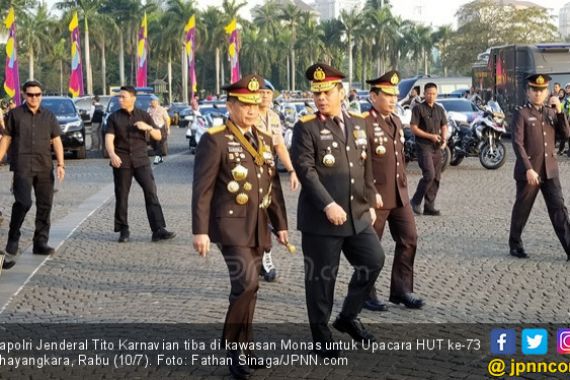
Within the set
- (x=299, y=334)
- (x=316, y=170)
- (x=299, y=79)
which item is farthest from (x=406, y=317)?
(x=299, y=79)

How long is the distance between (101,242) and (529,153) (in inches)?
186

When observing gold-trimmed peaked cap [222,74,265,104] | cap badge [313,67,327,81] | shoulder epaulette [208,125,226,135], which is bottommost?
shoulder epaulette [208,125,226,135]

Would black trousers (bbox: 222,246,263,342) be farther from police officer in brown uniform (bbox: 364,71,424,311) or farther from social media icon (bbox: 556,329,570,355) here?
social media icon (bbox: 556,329,570,355)

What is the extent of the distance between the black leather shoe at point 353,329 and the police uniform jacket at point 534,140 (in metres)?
3.62

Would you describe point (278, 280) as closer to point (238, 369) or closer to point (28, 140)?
point (238, 369)

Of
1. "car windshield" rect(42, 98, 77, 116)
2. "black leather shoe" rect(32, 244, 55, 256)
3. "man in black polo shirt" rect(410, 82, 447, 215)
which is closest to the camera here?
"black leather shoe" rect(32, 244, 55, 256)

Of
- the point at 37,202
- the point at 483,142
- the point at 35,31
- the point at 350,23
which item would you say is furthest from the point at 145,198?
the point at 350,23

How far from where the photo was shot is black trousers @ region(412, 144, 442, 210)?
12852mm

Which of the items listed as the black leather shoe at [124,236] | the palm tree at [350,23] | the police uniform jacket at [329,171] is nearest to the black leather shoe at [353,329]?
the police uniform jacket at [329,171]

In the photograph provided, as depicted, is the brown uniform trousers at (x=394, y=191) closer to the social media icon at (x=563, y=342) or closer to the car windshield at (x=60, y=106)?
the social media icon at (x=563, y=342)

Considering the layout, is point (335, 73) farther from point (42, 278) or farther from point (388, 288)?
point (42, 278)

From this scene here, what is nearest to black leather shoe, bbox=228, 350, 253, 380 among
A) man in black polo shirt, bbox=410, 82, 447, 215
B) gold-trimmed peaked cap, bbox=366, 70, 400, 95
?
gold-trimmed peaked cap, bbox=366, 70, 400, 95

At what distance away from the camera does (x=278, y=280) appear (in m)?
8.54

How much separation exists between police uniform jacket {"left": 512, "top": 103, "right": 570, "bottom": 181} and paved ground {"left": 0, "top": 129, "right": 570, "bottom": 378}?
0.86m
